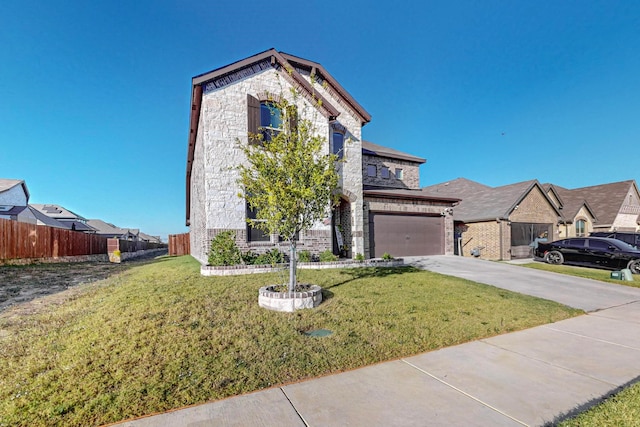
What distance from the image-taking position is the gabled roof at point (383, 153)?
17.9 m

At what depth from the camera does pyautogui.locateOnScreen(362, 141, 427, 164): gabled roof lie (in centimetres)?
1791

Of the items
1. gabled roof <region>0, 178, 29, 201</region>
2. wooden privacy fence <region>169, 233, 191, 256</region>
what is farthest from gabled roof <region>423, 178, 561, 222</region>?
gabled roof <region>0, 178, 29, 201</region>

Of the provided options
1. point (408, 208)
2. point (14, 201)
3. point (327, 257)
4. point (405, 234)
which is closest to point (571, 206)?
point (408, 208)

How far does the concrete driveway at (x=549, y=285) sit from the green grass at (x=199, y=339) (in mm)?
1145

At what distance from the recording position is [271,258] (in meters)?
10.8

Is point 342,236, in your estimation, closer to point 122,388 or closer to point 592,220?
point 122,388

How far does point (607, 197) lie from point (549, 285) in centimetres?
2613

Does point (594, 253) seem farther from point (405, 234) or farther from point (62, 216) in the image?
point (62, 216)

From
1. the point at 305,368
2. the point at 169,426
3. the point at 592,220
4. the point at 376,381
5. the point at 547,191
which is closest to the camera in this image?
the point at 169,426

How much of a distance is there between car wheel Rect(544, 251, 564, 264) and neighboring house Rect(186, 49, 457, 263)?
486 cm

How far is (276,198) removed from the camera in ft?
20.4

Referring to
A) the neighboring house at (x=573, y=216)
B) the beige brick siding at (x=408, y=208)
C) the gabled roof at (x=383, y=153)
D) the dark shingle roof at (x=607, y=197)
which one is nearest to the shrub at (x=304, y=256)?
the beige brick siding at (x=408, y=208)

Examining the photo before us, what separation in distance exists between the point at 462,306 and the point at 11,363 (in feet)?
25.4

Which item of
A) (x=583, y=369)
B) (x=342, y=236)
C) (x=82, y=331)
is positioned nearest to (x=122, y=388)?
(x=82, y=331)
